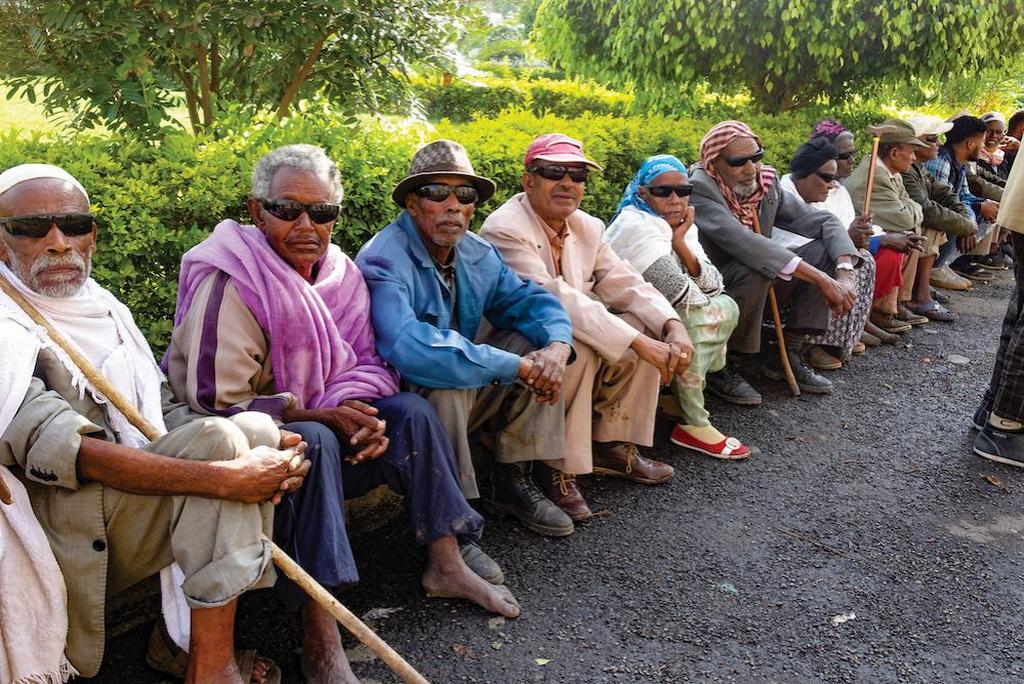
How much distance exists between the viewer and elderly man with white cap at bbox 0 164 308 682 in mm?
2629

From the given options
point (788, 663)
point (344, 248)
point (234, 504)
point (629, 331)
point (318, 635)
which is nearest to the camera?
point (234, 504)

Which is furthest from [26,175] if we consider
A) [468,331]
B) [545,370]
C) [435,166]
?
[545,370]

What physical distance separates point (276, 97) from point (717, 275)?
300cm

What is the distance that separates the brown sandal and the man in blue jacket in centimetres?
103

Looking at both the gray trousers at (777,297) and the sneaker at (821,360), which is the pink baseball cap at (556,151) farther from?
the sneaker at (821,360)

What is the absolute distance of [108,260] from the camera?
3.73 meters

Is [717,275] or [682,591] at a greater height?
[717,275]

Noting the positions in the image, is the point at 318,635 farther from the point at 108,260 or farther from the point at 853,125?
the point at 853,125

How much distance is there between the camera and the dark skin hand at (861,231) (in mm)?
6824

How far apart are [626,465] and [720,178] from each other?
2237 mm

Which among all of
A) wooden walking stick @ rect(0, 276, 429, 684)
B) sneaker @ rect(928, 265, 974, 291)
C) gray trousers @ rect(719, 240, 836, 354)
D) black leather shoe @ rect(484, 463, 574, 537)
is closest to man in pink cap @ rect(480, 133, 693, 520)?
black leather shoe @ rect(484, 463, 574, 537)

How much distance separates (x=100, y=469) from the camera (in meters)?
2.64

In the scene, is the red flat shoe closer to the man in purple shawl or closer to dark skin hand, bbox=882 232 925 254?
the man in purple shawl

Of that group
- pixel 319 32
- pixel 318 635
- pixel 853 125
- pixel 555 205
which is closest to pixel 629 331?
pixel 555 205
